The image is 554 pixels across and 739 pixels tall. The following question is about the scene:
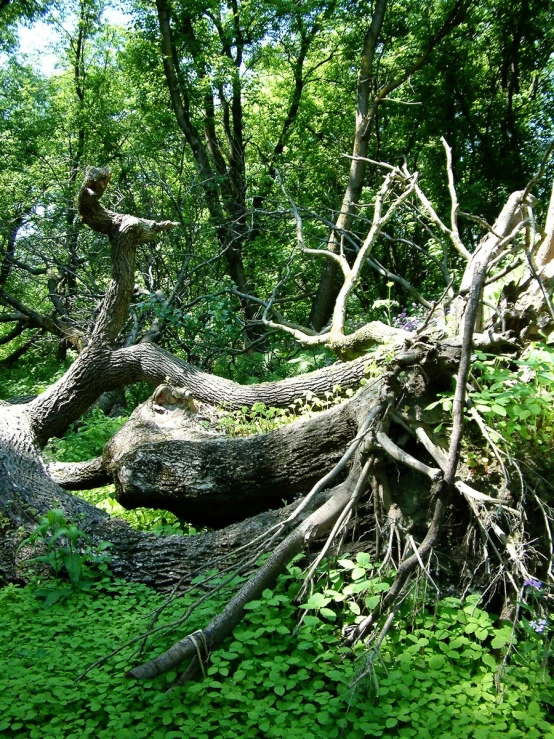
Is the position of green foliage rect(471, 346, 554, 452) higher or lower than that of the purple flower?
higher

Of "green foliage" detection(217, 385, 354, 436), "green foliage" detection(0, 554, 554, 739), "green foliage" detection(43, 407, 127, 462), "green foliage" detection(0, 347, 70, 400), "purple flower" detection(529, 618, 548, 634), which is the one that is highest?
"green foliage" detection(0, 347, 70, 400)

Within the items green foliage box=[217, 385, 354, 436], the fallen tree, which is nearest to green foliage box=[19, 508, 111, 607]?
the fallen tree

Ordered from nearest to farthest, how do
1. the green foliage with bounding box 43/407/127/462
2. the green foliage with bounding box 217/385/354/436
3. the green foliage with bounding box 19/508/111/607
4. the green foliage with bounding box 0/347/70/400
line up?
the green foliage with bounding box 19/508/111/607 → the green foliage with bounding box 217/385/354/436 → the green foliage with bounding box 43/407/127/462 → the green foliage with bounding box 0/347/70/400

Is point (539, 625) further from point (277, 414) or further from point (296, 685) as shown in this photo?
point (277, 414)

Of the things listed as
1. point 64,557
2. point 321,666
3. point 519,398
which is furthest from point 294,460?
point 321,666

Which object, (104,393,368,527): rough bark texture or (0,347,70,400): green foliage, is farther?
(0,347,70,400): green foliage

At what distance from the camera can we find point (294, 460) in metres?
5.02

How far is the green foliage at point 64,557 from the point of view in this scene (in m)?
4.20

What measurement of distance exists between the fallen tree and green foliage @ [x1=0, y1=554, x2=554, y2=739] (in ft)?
0.55

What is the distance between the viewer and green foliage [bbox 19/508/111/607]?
4.20m

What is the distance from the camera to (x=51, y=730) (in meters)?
2.79

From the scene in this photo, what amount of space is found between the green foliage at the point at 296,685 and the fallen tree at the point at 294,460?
168 mm

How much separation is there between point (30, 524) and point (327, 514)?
2.67 meters

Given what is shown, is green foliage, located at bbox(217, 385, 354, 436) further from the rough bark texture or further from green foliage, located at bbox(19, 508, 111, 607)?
green foliage, located at bbox(19, 508, 111, 607)
